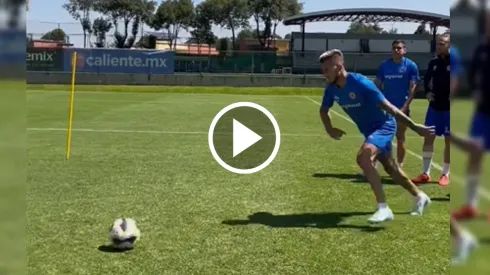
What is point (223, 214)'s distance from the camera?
219 inches

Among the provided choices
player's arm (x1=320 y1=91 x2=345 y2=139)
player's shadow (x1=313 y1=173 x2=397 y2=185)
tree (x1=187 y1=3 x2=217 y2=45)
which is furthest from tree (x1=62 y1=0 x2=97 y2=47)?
tree (x1=187 y1=3 x2=217 y2=45)

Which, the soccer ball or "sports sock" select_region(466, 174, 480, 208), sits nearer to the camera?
"sports sock" select_region(466, 174, 480, 208)

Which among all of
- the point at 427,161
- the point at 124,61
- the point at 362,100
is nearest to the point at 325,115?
the point at 362,100

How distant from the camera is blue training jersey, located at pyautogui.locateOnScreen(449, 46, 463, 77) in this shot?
74cm

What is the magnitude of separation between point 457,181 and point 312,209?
5007mm

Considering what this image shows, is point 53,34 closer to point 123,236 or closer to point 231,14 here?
point 123,236

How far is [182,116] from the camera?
1686 cm

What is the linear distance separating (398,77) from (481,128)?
15.2 ft

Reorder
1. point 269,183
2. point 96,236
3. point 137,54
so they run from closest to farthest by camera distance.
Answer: point 96,236, point 269,183, point 137,54

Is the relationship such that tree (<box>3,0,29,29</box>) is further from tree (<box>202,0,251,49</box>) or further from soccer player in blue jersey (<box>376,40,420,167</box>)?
tree (<box>202,0,251,49</box>)

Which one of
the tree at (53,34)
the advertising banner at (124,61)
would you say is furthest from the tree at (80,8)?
the advertising banner at (124,61)

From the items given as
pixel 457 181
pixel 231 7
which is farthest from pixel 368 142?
pixel 231 7

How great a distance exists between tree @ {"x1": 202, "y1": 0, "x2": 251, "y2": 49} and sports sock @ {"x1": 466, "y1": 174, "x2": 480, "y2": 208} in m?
26.0

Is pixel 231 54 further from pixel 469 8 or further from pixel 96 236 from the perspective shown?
pixel 469 8
